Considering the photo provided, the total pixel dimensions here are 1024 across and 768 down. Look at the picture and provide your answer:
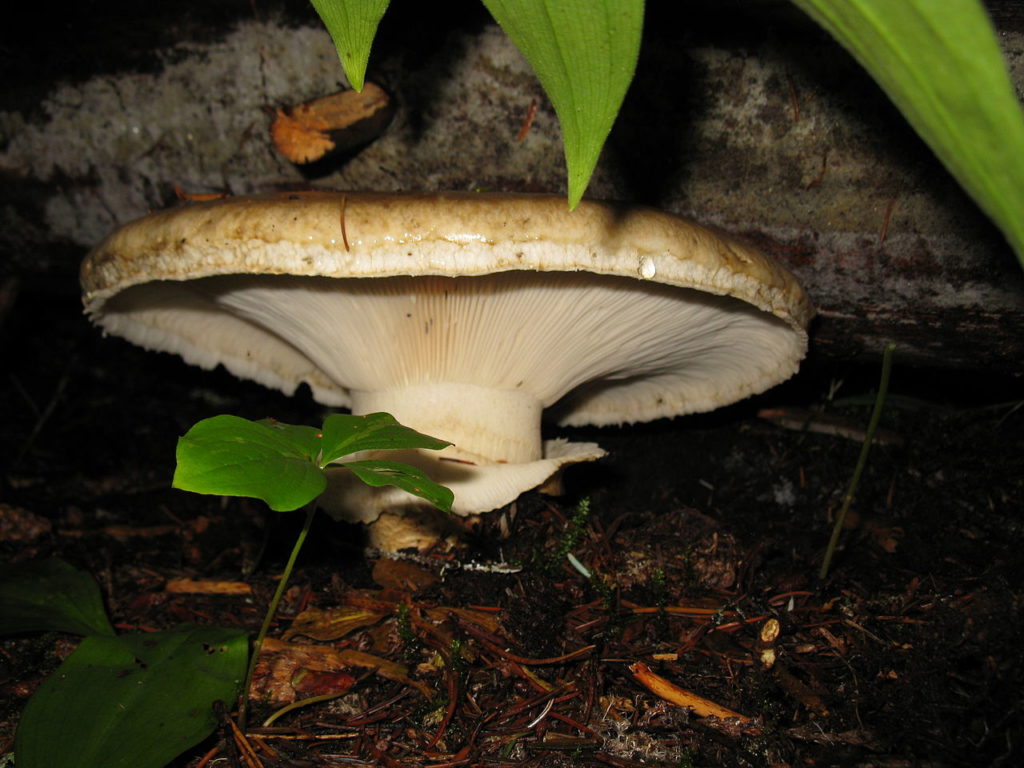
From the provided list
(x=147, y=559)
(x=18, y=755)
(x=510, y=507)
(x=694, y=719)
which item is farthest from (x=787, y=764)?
(x=147, y=559)

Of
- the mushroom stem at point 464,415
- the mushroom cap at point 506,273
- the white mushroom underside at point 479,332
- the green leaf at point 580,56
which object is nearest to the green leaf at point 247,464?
the mushroom cap at point 506,273

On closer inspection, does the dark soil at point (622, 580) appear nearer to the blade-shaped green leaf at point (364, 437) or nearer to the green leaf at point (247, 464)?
the blade-shaped green leaf at point (364, 437)

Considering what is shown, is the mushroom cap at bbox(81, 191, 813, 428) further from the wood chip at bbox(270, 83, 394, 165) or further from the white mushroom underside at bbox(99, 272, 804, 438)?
the wood chip at bbox(270, 83, 394, 165)

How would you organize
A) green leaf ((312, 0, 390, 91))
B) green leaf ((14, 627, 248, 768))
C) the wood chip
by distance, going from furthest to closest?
the wood chip, green leaf ((14, 627, 248, 768)), green leaf ((312, 0, 390, 91))

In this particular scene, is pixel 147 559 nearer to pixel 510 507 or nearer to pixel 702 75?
pixel 510 507

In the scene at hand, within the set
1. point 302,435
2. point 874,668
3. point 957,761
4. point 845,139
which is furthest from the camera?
point 845,139

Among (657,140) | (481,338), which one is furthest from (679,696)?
(657,140)

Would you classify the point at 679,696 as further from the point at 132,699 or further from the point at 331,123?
the point at 331,123

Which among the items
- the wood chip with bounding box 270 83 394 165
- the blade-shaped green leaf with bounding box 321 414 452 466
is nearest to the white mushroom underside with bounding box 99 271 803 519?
the blade-shaped green leaf with bounding box 321 414 452 466
